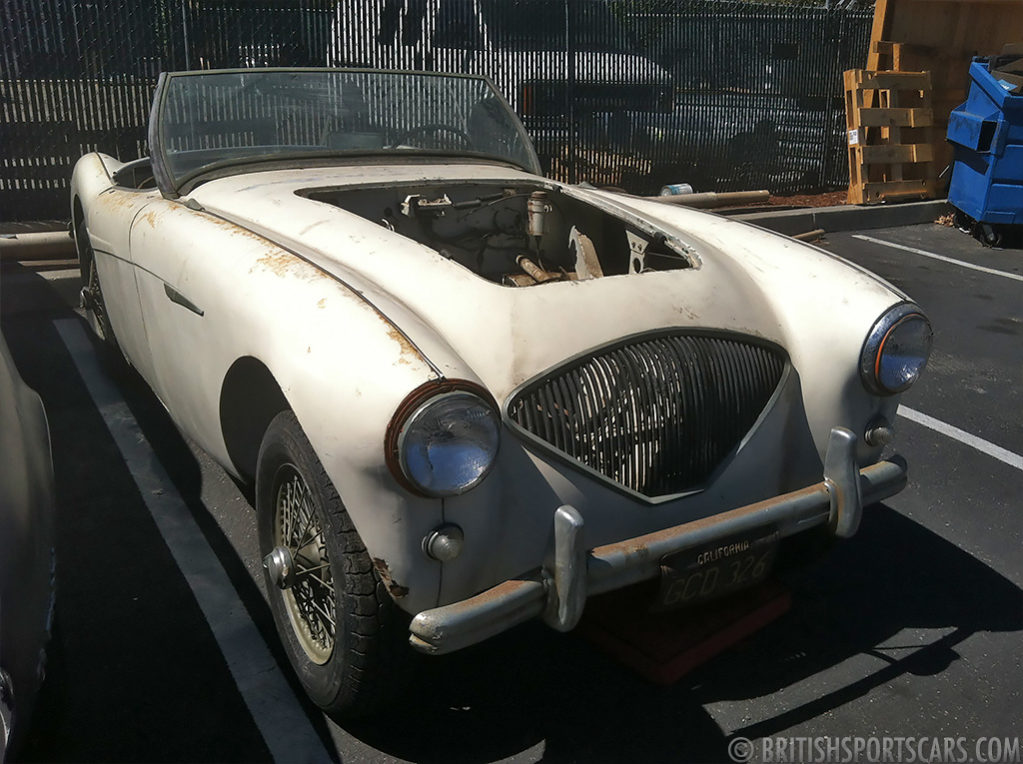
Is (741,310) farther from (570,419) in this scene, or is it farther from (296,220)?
(296,220)

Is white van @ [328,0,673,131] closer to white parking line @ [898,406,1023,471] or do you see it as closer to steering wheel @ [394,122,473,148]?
steering wheel @ [394,122,473,148]

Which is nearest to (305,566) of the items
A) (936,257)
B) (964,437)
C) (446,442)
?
(446,442)

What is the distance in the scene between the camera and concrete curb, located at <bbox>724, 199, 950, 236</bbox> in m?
8.87

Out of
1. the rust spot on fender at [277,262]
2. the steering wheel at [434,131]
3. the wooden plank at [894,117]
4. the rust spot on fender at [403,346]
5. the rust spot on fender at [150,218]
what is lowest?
the rust spot on fender at [403,346]

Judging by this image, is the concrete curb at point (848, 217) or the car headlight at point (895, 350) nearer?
the car headlight at point (895, 350)

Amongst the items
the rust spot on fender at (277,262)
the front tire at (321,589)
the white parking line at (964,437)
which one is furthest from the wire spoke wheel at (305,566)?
the white parking line at (964,437)

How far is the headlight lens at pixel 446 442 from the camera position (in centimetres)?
193

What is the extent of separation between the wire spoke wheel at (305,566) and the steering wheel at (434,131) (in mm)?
Answer: 1998

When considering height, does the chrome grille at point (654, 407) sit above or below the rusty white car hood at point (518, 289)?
below

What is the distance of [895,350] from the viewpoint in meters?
2.62

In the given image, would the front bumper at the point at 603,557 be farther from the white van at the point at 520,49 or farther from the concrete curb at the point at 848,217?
the white van at the point at 520,49

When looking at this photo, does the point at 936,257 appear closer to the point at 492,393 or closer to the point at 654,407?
the point at 654,407

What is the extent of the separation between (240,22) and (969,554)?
7.23 metres

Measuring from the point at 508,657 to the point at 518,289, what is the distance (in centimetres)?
107
